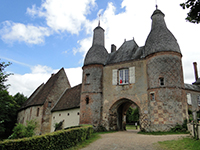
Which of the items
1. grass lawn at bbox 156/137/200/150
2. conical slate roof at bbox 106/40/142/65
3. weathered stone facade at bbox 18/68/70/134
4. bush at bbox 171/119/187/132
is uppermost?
conical slate roof at bbox 106/40/142/65

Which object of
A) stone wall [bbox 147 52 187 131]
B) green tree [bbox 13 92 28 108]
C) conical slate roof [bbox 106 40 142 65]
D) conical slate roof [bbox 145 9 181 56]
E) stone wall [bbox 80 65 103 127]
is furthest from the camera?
green tree [bbox 13 92 28 108]

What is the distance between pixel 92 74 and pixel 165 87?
8.60 meters

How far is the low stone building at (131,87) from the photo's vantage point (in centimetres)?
1669

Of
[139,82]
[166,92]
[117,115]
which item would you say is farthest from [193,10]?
[117,115]

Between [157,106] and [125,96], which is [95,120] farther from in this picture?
[157,106]

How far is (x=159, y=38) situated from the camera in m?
18.6

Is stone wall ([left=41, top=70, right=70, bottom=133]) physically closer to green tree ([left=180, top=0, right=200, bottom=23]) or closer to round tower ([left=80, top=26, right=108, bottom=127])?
round tower ([left=80, top=26, right=108, bottom=127])

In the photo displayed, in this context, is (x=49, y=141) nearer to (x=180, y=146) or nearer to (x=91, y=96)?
(x=180, y=146)

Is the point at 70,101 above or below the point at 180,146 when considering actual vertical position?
above

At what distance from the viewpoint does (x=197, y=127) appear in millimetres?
10250

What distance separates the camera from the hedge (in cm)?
736

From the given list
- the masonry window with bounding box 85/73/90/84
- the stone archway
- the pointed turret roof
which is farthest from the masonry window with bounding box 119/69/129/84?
the masonry window with bounding box 85/73/90/84

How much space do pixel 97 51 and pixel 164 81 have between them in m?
9.47

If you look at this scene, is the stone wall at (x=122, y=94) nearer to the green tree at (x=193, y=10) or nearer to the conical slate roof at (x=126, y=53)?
the conical slate roof at (x=126, y=53)
